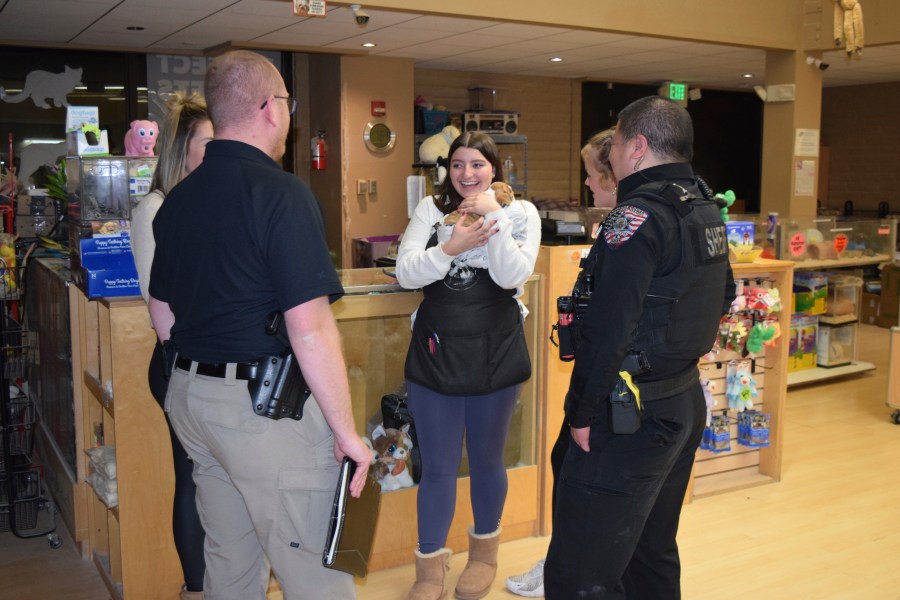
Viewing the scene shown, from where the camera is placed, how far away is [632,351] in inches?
80.0

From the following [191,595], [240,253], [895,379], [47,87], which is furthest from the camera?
[47,87]

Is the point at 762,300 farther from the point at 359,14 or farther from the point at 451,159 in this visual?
the point at 359,14

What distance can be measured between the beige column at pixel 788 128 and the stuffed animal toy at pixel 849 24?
1.51 ft

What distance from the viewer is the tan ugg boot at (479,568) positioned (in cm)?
292

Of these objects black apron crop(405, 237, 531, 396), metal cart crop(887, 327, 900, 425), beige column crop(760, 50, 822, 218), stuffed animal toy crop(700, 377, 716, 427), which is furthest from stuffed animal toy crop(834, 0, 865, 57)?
black apron crop(405, 237, 531, 396)

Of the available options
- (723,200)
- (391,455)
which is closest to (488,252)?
(723,200)

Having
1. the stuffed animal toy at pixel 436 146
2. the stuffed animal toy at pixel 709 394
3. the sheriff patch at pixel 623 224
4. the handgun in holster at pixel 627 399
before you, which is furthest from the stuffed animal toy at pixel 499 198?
the stuffed animal toy at pixel 436 146

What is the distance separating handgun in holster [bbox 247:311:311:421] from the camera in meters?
1.77

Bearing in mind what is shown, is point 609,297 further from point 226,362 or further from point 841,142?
point 841,142

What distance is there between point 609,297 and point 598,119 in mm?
8391

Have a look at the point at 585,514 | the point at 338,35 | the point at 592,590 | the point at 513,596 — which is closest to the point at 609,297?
the point at 585,514

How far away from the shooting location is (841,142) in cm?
1185

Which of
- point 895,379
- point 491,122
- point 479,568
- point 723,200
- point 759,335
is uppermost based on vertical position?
point 491,122

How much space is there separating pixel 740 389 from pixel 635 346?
6.96 feet
